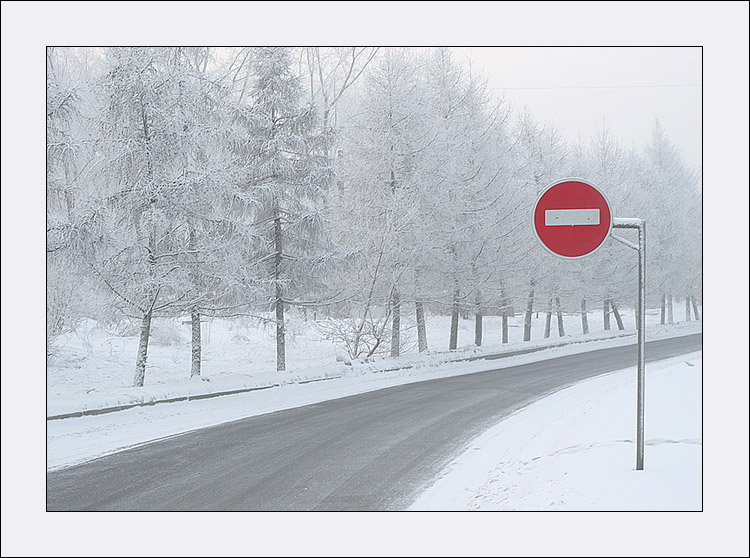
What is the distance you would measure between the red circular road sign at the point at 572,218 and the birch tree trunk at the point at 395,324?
8303mm

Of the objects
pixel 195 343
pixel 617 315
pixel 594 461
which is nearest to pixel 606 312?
pixel 617 315

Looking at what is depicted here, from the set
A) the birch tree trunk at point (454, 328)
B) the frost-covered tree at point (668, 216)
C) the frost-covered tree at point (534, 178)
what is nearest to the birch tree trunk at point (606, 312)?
the frost-covered tree at point (668, 216)

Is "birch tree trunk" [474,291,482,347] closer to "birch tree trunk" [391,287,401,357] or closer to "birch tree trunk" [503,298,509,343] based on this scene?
"birch tree trunk" [503,298,509,343]

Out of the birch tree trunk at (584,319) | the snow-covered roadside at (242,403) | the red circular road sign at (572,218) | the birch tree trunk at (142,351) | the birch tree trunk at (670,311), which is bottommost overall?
the snow-covered roadside at (242,403)

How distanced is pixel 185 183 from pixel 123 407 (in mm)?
4376

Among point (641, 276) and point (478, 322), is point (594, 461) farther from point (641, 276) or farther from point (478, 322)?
point (478, 322)

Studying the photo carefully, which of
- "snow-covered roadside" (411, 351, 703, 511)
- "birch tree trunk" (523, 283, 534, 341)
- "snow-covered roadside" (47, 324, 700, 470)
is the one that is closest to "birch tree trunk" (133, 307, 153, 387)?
"snow-covered roadside" (47, 324, 700, 470)

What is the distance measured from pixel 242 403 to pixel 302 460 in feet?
10.9

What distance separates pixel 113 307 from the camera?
10625 mm

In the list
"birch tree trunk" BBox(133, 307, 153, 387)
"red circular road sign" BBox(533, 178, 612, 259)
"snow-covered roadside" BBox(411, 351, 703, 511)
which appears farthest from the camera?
"birch tree trunk" BBox(133, 307, 153, 387)

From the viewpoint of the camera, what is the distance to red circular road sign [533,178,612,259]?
484 cm

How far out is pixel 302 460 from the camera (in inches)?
247

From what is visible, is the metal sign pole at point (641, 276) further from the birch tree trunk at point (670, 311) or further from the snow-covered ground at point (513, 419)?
the birch tree trunk at point (670, 311)

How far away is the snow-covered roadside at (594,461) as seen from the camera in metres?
5.04
